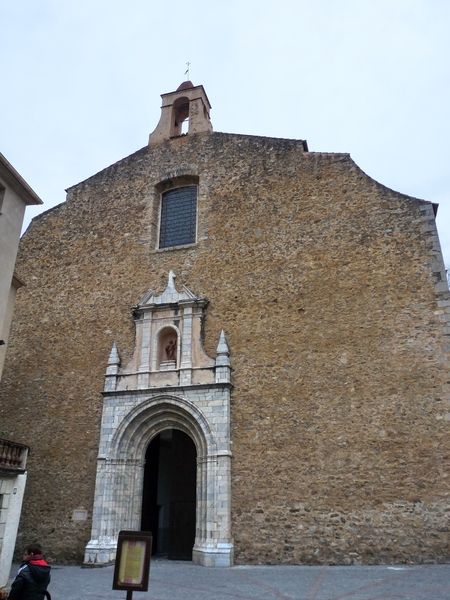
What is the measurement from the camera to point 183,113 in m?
15.9

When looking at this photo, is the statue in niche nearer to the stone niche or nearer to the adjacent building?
the stone niche

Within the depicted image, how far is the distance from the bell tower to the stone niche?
4.69 metres

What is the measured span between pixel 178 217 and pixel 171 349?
147 inches

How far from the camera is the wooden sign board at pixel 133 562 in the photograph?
14.6 ft

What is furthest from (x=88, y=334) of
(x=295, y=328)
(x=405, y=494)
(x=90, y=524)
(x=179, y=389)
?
(x=405, y=494)

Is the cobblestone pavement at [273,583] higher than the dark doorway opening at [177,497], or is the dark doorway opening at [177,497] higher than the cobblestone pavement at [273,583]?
the dark doorway opening at [177,497]

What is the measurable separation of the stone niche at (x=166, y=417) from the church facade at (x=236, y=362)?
0.04 meters

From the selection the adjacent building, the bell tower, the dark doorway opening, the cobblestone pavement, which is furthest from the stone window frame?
the cobblestone pavement

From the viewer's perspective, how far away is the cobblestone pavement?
21.9ft

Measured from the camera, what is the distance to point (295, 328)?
11.1 meters

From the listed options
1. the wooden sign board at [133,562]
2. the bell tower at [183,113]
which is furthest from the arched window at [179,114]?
the wooden sign board at [133,562]

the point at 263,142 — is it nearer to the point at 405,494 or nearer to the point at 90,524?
the point at 405,494

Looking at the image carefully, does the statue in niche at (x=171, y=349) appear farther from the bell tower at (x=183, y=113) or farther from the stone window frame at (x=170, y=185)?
the bell tower at (x=183, y=113)

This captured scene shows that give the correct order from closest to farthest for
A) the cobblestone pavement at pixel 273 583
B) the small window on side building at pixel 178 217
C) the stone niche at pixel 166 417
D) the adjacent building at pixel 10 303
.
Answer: the cobblestone pavement at pixel 273 583
the adjacent building at pixel 10 303
the stone niche at pixel 166 417
the small window on side building at pixel 178 217
